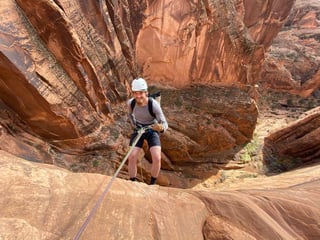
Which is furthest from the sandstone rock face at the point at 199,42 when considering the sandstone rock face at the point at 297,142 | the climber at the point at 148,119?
the climber at the point at 148,119

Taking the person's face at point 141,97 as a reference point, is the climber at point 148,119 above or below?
below

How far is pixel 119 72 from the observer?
1046 cm

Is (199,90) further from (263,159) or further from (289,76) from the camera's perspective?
(289,76)

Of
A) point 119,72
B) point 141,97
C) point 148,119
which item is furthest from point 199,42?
point 141,97

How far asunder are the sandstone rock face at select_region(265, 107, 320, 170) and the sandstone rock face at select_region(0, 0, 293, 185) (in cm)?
150

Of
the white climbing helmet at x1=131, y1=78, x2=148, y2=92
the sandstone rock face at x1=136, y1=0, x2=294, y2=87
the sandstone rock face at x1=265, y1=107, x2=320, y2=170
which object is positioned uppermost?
the sandstone rock face at x1=136, y1=0, x2=294, y2=87

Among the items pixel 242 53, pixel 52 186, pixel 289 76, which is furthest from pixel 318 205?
pixel 289 76

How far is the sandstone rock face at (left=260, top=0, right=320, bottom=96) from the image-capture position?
75.9 ft

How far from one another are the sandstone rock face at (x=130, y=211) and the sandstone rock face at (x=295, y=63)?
2154 centimetres

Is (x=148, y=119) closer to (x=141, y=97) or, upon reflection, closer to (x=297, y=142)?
(x=141, y=97)

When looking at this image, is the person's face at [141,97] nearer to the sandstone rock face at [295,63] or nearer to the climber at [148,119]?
the climber at [148,119]

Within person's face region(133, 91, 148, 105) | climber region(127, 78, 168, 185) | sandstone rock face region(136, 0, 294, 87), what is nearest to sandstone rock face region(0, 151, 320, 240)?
climber region(127, 78, 168, 185)

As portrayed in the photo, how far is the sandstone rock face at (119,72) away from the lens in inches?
274

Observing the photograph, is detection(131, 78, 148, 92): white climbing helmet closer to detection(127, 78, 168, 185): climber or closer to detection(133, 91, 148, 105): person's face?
detection(127, 78, 168, 185): climber
